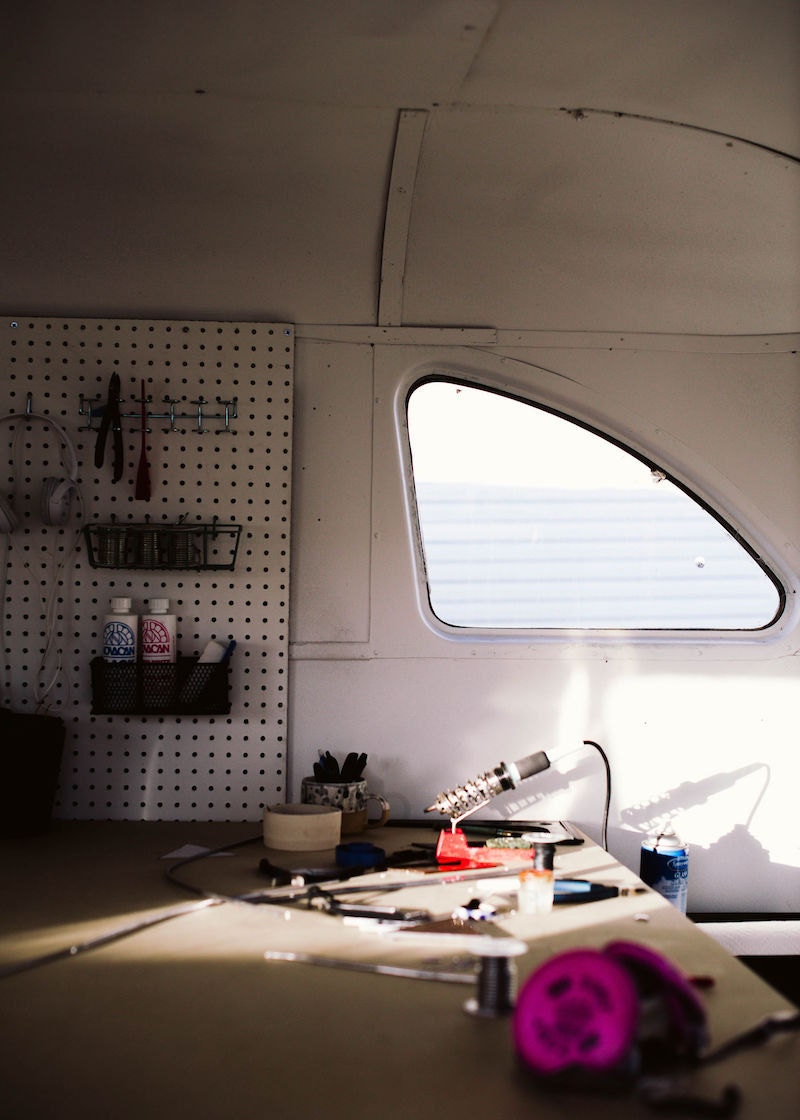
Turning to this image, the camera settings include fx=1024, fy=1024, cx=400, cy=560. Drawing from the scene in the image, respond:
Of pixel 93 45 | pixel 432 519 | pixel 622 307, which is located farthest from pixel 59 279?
pixel 622 307

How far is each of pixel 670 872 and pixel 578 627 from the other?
0.62 m

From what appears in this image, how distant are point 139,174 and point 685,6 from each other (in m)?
1.22

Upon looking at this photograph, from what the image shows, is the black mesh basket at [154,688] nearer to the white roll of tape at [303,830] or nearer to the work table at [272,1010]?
the white roll of tape at [303,830]

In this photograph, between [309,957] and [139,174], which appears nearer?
[309,957]

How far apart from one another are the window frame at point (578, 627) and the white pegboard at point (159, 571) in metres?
0.32

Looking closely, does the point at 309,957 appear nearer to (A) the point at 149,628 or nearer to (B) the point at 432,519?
(A) the point at 149,628

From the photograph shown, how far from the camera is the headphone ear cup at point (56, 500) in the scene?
234 centimetres

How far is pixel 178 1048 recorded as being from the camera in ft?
3.67

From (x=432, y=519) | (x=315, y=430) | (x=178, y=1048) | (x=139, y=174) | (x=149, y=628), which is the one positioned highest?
(x=139, y=174)

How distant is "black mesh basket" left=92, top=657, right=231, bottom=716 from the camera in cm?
231

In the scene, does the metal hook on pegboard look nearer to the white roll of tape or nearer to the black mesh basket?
the black mesh basket

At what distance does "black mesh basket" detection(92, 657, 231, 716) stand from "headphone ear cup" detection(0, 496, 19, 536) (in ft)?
1.25

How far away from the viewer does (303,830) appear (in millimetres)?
2076

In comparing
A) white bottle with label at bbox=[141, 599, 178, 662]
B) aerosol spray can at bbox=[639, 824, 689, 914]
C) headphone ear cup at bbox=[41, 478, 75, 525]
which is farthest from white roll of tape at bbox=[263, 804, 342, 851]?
headphone ear cup at bbox=[41, 478, 75, 525]
